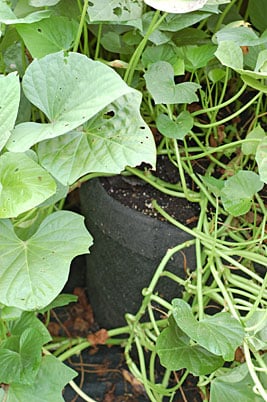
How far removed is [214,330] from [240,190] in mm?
186

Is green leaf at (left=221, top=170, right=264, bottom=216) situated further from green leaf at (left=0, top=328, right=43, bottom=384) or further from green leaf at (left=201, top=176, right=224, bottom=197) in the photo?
green leaf at (left=0, top=328, right=43, bottom=384)

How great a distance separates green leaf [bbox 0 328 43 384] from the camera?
0.73 meters

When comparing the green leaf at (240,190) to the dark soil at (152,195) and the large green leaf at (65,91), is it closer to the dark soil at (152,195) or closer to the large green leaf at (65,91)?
the dark soil at (152,195)

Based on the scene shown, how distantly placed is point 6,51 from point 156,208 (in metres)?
0.32

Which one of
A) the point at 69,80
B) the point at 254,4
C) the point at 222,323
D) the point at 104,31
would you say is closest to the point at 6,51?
the point at 104,31

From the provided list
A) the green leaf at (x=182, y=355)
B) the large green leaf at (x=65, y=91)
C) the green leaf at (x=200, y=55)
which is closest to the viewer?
the large green leaf at (x=65, y=91)

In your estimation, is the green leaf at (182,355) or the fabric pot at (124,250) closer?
the green leaf at (182,355)

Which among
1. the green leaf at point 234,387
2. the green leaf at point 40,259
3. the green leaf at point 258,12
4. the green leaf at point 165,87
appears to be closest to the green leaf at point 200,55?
the green leaf at point 165,87

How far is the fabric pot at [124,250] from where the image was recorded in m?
0.85

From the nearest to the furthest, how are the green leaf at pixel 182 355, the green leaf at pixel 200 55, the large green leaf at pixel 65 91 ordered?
the large green leaf at pixel 65 91, the green leaf at pixel 182 355, the green leaf at pixel 200 55

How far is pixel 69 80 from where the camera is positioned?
651mm

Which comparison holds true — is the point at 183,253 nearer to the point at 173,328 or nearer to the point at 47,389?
the point at 173,328

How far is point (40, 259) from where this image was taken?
0.70m

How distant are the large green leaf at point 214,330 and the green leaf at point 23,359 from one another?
0.62ft
